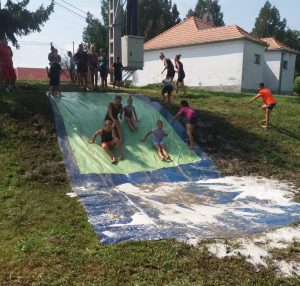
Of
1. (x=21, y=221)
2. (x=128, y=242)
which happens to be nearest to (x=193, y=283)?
(x=128, y=242)

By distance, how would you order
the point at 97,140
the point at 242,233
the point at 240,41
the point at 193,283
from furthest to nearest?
1. the point at 240,41
2. the point at 97,140
3. the point at 242,233
4. the point at 193,283

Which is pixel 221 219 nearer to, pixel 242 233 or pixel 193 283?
pixel 242 233

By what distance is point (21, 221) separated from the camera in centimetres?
698

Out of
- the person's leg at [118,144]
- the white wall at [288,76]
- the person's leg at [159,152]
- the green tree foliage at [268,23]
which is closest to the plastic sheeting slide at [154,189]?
the person's leg at [159,152]

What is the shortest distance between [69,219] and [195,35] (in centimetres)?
2232

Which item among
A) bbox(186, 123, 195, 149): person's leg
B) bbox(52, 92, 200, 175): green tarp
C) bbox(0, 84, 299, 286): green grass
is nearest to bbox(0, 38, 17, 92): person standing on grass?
bbox(0, 84, 299, 286): green grass

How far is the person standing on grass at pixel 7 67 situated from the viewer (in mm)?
12914

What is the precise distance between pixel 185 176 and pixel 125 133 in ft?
7.94

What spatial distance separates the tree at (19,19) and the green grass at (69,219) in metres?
3.17

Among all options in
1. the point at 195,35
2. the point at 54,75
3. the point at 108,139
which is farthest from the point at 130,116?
the point at 195,35

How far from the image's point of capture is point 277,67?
99.6ft

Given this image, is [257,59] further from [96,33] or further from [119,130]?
[96,33]

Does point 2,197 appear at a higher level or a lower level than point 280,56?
lower

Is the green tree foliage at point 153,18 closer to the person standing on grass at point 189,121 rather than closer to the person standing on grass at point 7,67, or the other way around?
the person standing on grass at point 7,67
